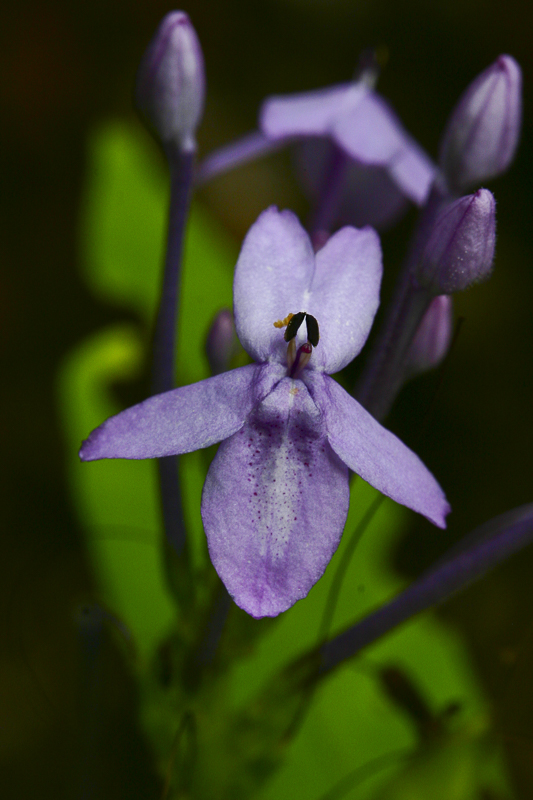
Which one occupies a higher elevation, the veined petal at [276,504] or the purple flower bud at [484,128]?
the purple flower bud at [484,128]

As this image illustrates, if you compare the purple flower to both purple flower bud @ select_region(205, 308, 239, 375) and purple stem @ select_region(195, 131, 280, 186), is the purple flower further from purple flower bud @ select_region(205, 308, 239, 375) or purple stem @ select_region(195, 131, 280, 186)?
purple flower bud @ select_region(205, 308, 239, 375)

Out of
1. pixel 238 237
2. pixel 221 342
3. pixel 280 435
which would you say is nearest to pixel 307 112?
pixel 221 342

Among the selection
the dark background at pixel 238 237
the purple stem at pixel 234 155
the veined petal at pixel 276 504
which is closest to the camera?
the veined petal at pixel 276 504

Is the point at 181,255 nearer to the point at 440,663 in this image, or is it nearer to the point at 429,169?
the point at 429,169

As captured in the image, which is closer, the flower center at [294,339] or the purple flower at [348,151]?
the flower center at [294,339]

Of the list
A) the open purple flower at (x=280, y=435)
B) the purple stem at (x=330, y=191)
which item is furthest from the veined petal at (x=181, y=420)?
the purple stem at (x=330, y=191)

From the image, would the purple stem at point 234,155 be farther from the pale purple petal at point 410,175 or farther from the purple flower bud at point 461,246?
the purple flower bud at point 461,246

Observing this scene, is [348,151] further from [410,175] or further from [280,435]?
[280,435]
